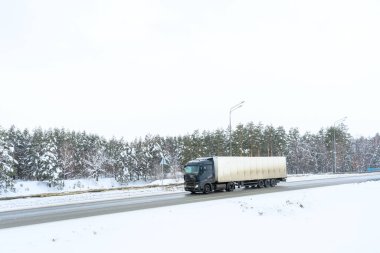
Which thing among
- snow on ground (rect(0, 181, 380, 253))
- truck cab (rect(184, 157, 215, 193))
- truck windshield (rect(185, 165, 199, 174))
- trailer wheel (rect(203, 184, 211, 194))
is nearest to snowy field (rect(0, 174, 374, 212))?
truck windshield (rect(185, 165, 199, 174))

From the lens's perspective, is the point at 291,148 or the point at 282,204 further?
the point at 291,148

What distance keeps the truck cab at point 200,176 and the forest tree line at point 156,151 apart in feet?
144

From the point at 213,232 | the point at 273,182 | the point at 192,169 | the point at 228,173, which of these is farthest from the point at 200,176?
the point at 213,232

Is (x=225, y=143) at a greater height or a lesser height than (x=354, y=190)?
greater

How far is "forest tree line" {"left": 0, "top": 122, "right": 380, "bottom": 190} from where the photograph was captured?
85.0 m

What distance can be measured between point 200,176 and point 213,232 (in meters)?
18.4

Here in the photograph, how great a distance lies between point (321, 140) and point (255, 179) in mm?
81373

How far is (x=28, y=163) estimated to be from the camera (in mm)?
82688

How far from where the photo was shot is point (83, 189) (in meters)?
47.8

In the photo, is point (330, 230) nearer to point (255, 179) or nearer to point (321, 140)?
point (255, 179)

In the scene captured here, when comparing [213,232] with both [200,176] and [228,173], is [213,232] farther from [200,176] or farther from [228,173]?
[228,173]

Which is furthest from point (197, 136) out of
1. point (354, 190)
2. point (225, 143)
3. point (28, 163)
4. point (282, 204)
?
point (282, 204)

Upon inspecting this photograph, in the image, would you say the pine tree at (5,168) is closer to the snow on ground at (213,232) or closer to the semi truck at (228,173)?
the semi truck at (228,173)

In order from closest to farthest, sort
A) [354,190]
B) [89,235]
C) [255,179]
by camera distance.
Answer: [89,235] < [354,190] < [255,179]
